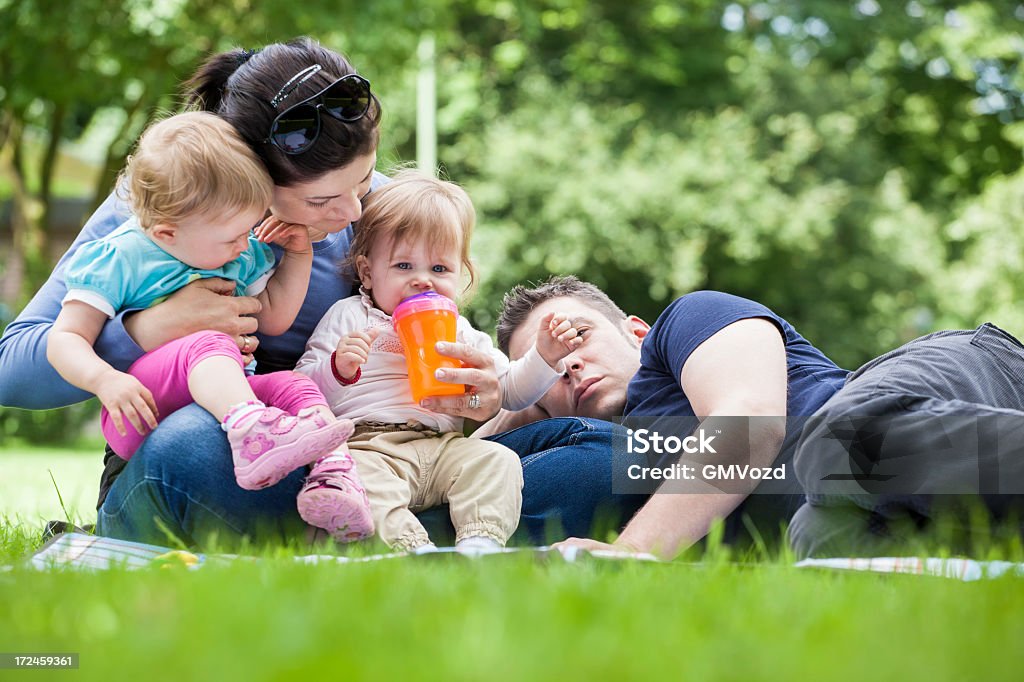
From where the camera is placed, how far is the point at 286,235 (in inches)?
125

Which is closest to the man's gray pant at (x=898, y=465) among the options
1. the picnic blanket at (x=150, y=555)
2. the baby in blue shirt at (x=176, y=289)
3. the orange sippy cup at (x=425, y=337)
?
the picnic blanket at (x=150, y=555)

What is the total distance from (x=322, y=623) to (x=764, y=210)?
17.8 meters

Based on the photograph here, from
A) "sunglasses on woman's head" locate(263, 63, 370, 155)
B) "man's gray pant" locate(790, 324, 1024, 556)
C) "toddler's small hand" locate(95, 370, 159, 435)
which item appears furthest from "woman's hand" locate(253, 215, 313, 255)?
"man's gray pant" locate(790, 324, 1024, 556)

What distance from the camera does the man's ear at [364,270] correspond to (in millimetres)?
3473

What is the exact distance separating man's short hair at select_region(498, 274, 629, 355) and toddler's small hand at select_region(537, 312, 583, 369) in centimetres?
44

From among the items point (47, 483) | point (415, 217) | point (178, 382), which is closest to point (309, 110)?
point (415, 217)

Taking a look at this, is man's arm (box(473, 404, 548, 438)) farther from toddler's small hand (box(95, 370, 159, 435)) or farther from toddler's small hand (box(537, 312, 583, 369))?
toddler's small hand (box(95, 370, 159, 435))

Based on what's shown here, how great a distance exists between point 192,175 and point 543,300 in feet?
4.63

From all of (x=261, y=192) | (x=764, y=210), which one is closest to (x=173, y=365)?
(x=261, y=192)

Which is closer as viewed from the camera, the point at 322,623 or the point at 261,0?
the point at 322,623

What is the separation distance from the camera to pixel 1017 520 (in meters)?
2.44

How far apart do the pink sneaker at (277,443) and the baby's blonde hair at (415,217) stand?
2.75 feet

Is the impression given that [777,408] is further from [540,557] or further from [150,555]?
[150,555]

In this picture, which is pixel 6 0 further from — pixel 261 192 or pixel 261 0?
pixel 261 192
